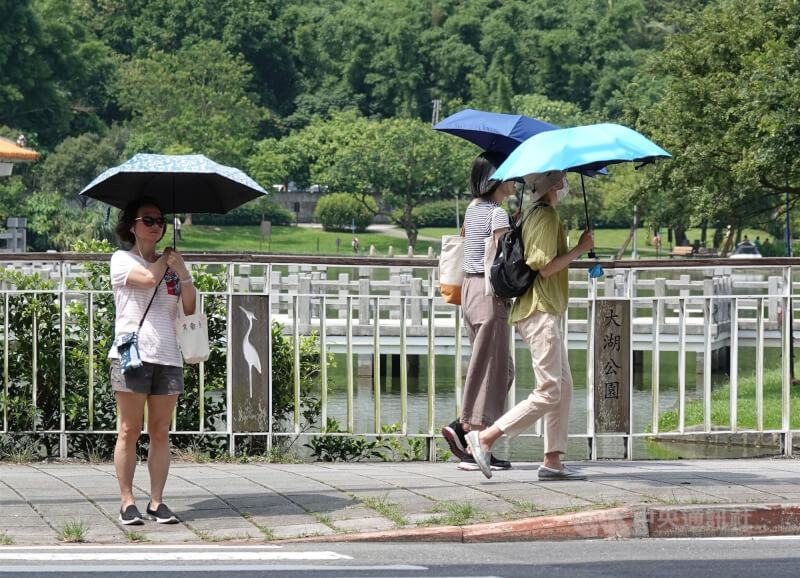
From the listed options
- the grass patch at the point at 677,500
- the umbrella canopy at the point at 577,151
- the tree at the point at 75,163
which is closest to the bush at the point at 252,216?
the tree at the point at 75,163

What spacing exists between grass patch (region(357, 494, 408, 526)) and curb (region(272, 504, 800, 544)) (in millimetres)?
148

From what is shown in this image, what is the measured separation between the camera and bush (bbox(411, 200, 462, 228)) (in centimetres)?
9519

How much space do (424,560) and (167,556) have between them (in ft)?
3.67

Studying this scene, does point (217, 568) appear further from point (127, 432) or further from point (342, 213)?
point (342, 213)

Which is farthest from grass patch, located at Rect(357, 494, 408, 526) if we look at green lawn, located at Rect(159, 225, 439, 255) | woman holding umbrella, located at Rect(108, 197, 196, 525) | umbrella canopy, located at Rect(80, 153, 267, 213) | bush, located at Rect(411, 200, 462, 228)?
bush, located at Rect(411, 200, 462, 228)

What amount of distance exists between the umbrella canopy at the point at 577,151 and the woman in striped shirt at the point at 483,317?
0.55 m

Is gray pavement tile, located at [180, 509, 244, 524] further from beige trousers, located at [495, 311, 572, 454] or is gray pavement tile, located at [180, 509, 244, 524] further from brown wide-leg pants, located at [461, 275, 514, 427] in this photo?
brown wide-leg pants, located at [461, 275, 514, 427]

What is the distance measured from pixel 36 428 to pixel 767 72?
16958mm

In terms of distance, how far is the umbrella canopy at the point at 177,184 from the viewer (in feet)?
22.9

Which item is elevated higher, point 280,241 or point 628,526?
point 280,241

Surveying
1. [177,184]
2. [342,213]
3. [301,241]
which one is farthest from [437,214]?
[177,184]

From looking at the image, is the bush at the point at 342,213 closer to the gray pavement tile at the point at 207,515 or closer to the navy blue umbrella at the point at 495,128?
the navy blue umbrella at the point at 495,128

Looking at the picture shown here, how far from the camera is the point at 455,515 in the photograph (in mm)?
6555

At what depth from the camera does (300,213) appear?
101625 millimetres
